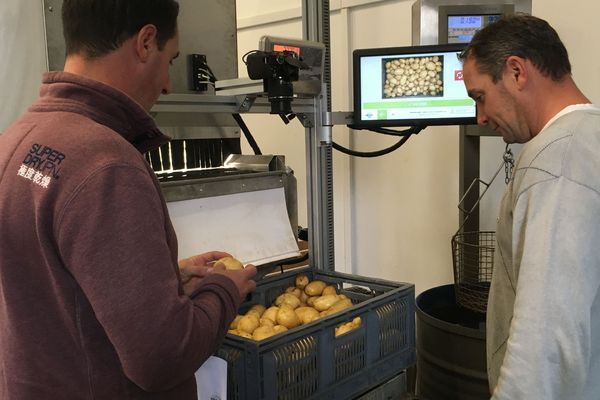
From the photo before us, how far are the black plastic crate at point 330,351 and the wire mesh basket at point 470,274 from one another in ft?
1.54

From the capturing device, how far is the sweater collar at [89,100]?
81 centimetres

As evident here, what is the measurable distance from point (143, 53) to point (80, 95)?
0.39 ft

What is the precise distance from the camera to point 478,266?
78.7 inches

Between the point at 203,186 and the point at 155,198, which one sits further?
the point at 203,186

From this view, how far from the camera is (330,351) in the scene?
1.24 m

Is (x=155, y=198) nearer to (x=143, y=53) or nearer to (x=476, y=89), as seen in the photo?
(x=143, y=53)

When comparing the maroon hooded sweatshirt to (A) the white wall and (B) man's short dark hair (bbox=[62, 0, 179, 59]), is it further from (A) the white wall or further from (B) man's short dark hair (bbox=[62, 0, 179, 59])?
(A) the white wall

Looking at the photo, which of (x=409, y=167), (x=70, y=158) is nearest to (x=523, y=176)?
(x=70, y=158)

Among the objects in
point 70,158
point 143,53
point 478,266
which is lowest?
point 478,266

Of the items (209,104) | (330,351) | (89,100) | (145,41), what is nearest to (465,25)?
(209,104)

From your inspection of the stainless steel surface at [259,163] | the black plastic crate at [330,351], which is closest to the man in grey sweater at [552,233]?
the black plastic crate at [330,351]

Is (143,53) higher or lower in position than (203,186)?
higher

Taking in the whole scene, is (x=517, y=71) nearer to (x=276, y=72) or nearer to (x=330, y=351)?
(x=276, y=72)

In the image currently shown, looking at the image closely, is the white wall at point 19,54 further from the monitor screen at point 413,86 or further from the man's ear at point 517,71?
the man's ear at point 517,71
